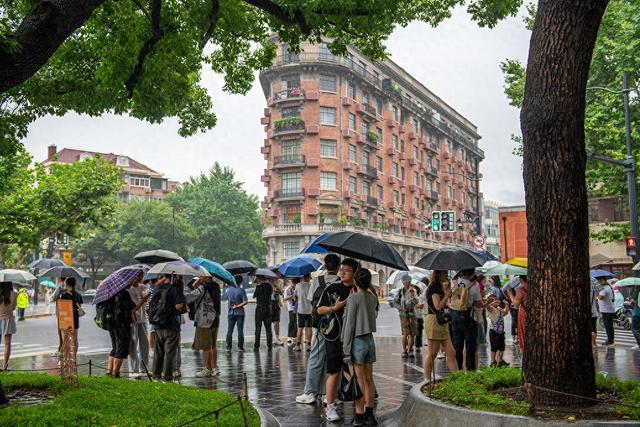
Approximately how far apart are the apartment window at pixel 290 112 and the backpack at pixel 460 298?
42393 millimetres

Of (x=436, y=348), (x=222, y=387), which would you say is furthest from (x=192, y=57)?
(x=436, y=348)

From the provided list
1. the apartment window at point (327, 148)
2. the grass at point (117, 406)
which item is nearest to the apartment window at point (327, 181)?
the apartment window at point (327, 148)

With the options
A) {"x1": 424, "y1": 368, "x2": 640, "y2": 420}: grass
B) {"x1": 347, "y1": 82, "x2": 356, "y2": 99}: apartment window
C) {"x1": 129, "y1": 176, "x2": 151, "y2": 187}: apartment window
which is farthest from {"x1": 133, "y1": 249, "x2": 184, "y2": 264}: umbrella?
{"x1": 129, "y1": 176, "x2": 151, "y2": 187}: apartment window

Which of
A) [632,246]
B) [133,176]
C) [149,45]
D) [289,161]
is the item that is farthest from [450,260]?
[133,176]

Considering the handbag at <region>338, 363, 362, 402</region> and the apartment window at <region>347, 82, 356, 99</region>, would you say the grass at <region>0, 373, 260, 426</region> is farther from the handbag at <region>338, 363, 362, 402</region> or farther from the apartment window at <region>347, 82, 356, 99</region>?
the apartment window at <region>347, 82, 356, 99</region>

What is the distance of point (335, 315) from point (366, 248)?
115 cm

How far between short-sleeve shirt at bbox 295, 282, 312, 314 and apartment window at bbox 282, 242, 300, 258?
118ft

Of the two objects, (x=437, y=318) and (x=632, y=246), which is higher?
(x=632, y=246)

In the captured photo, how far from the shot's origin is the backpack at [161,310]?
9.23 m

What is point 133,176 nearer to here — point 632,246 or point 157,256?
point 632,246

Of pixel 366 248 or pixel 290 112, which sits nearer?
pixel 366 248

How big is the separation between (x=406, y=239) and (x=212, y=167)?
22.1 m

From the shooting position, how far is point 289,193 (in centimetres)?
5044

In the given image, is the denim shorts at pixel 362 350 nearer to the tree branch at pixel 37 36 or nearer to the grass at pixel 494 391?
the grass at pixel 494 391
